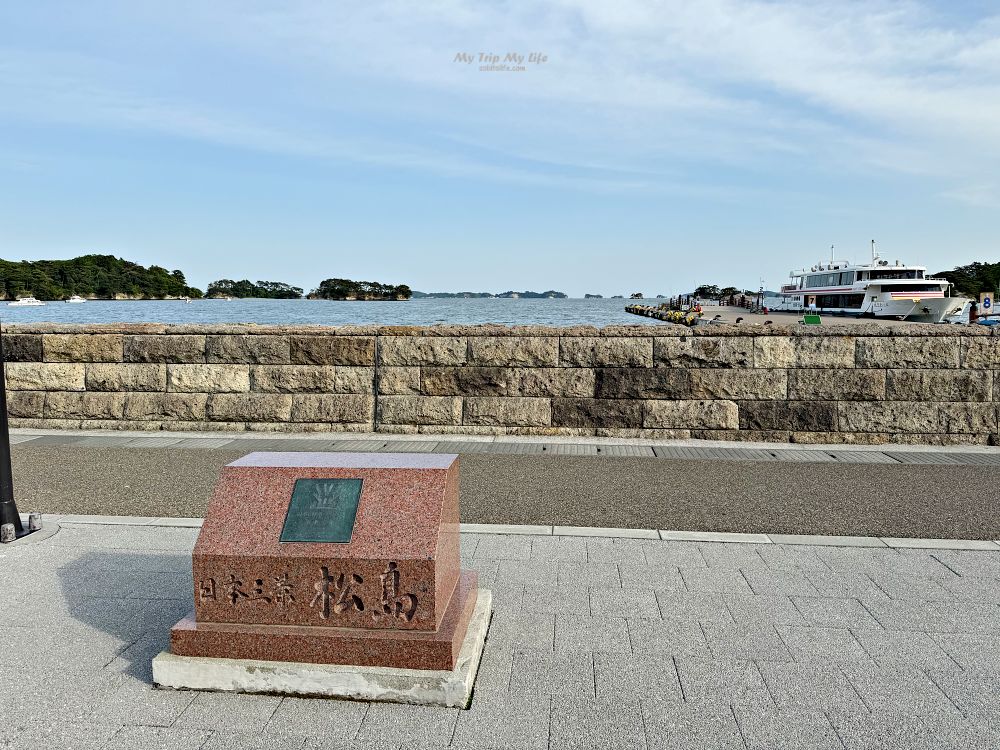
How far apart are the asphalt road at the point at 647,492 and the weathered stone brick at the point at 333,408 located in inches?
55.6

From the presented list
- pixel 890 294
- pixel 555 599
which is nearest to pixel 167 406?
pixel 555 599

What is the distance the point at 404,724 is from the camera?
3.36m

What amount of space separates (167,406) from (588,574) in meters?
7.23

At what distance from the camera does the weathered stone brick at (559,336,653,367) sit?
9.52 metres

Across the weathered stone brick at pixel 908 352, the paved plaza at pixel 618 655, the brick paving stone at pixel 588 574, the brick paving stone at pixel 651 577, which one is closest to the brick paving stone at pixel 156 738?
the paved plaza at pixel 618 655

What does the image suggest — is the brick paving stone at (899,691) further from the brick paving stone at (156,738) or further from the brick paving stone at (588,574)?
the brick paving stone at (156,738)

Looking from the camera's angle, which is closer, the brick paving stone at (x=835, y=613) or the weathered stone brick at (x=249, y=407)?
the brick paving stone at (x=835, y=613)

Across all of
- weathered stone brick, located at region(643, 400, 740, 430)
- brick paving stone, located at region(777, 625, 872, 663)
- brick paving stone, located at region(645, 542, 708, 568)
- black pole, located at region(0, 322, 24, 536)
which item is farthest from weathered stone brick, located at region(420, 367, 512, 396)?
brick paving stone, located at region(777, 625, 872, 663)

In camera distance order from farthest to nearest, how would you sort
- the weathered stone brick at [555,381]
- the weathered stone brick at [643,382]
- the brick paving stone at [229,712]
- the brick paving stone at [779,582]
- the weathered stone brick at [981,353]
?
the weathered stone brick at [555,381]
the weathered stone brick at [643,382]
the weathered stone brick at [981,353]
the brick paving stone at [779,582]
the brick paving stone at [229,712]

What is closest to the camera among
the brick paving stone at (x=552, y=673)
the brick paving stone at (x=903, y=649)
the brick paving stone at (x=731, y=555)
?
the brick paving stone at (x=552, y=673)

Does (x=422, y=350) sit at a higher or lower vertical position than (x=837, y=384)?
higher

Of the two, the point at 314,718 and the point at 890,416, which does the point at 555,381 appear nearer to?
the point at 890,416

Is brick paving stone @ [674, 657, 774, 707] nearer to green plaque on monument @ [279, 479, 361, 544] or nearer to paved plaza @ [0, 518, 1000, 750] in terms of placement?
paved plaza @ [0, 518, 1000, 750]

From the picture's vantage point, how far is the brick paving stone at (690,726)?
3158mm
